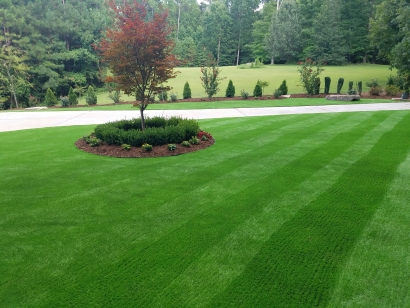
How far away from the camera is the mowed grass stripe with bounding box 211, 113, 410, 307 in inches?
116

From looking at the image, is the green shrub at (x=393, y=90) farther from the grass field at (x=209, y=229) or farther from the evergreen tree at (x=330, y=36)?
the evergreen tree at (x=330, y=36)

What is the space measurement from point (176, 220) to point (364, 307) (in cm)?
250

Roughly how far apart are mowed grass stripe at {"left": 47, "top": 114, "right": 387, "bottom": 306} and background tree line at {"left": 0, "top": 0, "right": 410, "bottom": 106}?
805 centimetres

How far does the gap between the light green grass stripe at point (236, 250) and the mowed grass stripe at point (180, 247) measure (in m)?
0.10

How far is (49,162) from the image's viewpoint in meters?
7.40

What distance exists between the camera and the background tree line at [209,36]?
24.2 metres

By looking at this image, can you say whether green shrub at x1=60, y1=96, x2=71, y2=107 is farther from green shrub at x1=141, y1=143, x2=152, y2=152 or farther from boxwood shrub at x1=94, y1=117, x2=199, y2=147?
green shrub at x1=141, y1=143, x2=152, y2=152

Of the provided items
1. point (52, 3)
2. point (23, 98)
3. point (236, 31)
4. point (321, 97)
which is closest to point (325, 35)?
point (236, 31)

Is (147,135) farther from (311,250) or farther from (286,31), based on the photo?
(286,31)

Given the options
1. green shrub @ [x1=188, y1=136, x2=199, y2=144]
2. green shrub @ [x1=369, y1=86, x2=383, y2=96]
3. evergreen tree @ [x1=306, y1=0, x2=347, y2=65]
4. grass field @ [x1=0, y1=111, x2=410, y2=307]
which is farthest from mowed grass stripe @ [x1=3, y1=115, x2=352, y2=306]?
evergreen tree @ [x1=306, y1=0, x2=347, y2=65]

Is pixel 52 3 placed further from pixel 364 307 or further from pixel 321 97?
pixel 364 307

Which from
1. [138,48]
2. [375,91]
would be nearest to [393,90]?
[375,91]

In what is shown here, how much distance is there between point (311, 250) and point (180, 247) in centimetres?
158

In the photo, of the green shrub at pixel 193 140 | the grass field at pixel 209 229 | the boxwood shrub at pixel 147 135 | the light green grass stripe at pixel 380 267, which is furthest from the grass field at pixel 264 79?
the light green grass stripe at pixel 380 267
